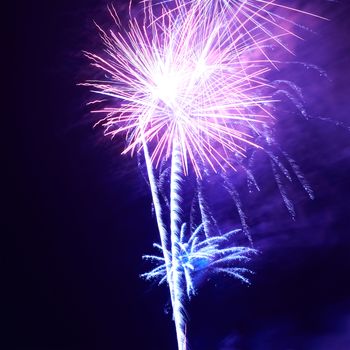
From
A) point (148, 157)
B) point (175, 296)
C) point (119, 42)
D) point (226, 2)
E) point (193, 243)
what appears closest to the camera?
point (226, 2)

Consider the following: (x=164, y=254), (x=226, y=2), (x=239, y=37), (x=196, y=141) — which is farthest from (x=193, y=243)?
(x=226, y=2)

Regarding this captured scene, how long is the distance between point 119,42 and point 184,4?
59.6 inches

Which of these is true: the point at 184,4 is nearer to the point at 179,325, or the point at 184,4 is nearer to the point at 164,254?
the point at 164,254

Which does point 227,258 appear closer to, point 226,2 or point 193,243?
point 193,243

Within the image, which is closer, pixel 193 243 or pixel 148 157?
pixel 148 157

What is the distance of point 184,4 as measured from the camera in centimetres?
864

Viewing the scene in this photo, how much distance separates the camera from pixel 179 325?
12.2m

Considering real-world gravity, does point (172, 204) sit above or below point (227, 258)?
above

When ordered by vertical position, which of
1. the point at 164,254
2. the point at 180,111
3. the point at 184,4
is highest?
the point at 184,4

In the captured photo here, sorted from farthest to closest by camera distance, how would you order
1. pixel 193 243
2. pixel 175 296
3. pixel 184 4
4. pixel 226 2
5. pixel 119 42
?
1. pixel 175 296
2. pixel 193 243
3. pixel 119 42
4. pixel 184 4
5. pixel 226 2

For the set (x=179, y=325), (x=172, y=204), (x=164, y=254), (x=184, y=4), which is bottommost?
(x=179, y=325)

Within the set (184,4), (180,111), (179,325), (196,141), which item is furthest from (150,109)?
(179,325)

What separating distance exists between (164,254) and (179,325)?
2289mm

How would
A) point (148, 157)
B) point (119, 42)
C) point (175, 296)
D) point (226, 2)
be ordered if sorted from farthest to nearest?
point (175, 296), point (148, 157), point (119, 42), point (226, 2)
